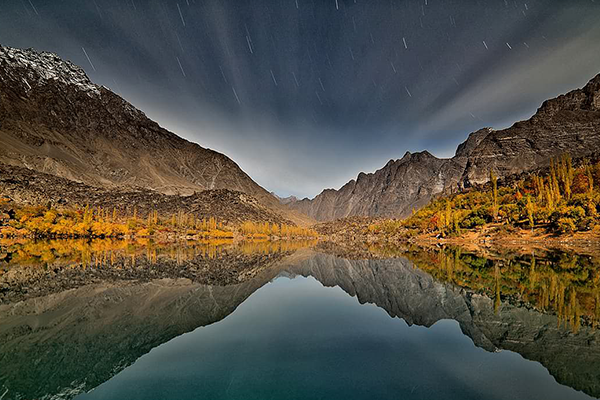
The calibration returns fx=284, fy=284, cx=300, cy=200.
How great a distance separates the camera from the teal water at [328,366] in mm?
6703

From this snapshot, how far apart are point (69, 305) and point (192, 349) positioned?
33.9ft

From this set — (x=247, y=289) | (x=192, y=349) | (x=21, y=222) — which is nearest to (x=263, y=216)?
(x=21, y=222)

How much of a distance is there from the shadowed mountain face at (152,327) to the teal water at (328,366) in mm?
738

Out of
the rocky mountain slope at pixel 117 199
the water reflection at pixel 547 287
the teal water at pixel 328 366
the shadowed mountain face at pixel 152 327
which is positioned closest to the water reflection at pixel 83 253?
the shadowed mountain face at pixel 152 327

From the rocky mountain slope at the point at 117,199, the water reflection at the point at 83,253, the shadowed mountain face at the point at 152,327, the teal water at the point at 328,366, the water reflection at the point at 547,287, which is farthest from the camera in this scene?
the rocky mountain slope at the point at 117,199

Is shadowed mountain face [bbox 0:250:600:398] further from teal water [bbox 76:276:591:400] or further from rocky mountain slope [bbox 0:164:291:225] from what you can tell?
rocky mountain slope [bbox 0:164:291:225]

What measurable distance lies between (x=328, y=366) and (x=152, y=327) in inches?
319

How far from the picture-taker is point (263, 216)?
186875mm

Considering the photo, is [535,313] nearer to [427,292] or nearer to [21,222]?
[427,292]

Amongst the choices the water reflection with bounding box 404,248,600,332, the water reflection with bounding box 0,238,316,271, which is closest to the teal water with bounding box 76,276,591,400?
the water reflection with bounding box 404,248,600,332

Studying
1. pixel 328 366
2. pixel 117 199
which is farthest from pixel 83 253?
pixel 117 199

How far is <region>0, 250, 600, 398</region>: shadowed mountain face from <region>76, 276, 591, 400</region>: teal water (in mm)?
738

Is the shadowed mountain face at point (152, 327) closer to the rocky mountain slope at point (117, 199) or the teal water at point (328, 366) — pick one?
the teal water at point (328, 366)

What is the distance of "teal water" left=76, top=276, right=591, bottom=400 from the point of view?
6.70 metres
